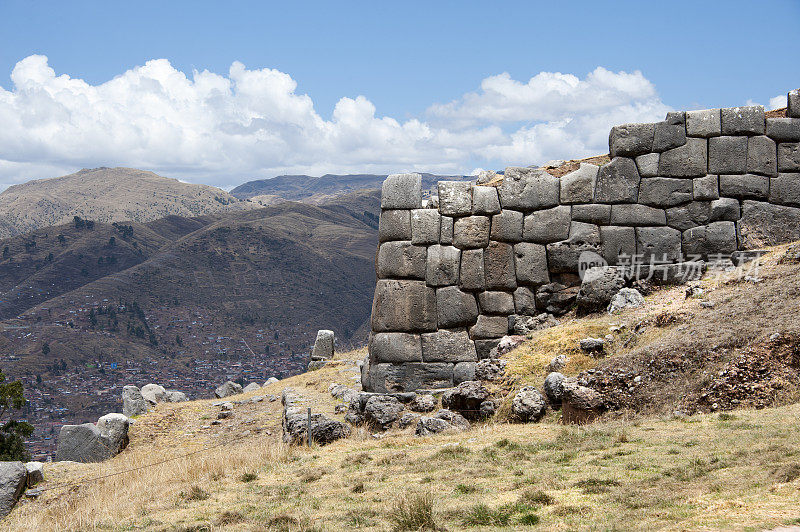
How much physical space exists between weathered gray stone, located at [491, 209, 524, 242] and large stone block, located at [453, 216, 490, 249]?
17cm

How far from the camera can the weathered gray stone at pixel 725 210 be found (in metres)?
13.2

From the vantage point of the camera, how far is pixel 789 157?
1322cm

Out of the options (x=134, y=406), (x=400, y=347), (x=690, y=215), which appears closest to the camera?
(x=400, y=347)

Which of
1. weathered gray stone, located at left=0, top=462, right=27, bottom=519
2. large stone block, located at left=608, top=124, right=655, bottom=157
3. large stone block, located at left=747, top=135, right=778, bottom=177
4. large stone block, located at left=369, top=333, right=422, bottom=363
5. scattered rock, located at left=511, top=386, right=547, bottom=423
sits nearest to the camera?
scattered rock, located at left=511, top=386, right=547, bottom=423

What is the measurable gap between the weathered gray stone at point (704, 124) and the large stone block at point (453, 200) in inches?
174

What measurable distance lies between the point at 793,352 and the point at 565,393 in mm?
2969

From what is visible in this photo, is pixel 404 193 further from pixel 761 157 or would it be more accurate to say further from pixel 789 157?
pixel 789 157

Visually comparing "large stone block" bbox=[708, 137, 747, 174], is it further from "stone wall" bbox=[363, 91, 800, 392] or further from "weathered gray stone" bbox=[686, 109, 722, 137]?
"weathered gray stone" bbox=[686, 109, 722, 137]

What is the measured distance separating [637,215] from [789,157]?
3.07 meters

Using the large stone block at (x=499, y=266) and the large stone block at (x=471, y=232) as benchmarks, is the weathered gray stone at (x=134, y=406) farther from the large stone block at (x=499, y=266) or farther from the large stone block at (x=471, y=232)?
the large stone block at (x=499, y=266)

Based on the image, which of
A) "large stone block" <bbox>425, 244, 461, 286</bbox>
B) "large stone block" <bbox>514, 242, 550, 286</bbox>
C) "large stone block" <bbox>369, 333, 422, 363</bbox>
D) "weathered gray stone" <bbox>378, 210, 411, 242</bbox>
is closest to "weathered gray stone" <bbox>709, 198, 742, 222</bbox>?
"large stone block" <bbox>514, 242, 550, 286</bbox>

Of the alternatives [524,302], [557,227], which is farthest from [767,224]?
[524,302]

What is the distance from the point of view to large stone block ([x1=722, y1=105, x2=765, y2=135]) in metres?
13.2

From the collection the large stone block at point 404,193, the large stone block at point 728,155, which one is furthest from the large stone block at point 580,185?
the large stone block at point 404,193
